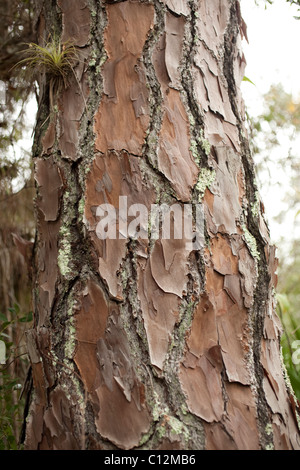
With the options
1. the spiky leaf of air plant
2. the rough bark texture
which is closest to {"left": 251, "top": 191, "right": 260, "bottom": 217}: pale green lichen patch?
the rough bark texture

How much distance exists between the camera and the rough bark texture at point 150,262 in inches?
33.1

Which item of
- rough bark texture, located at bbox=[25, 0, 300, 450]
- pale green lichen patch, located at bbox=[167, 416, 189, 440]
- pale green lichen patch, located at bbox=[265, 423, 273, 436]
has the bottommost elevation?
pale green lichen patch, located at bbox=[265, 423, 273, 436]

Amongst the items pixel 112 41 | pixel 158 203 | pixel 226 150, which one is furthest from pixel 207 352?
pixel 112 41

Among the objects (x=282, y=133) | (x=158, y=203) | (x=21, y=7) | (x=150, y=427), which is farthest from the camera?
(x=282, y=133)

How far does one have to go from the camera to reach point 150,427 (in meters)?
0.80

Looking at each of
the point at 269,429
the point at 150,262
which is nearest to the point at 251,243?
the point at 150,262

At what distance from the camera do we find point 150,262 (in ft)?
2.93

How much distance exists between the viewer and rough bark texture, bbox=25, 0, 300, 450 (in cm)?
84

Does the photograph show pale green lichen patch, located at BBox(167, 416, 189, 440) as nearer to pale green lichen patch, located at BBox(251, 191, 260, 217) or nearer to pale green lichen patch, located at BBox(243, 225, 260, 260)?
pale green lichen patch, located at BBox(243, 225, 260, 260)

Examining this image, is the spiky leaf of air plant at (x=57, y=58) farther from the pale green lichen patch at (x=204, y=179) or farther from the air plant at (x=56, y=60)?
the pale green lichen patch at (x=204, y=179)

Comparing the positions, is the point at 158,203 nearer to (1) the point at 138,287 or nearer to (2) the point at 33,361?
(1) the point at 138,287

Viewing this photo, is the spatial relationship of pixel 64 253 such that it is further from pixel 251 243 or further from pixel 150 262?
pixel 251 243

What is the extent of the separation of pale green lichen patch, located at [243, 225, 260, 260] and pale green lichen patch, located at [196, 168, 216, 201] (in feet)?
0.46
